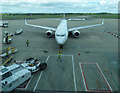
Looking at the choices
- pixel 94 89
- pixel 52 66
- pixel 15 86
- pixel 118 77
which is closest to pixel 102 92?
pixel 94 89

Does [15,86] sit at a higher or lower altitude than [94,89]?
higher

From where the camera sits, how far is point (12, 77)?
1112 cm

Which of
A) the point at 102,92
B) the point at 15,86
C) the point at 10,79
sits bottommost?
the point at 102,92

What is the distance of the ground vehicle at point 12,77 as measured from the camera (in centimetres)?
1032

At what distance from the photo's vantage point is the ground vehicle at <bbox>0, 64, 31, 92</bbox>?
33.9 ft

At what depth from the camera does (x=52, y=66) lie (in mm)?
16203

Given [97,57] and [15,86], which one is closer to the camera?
[15,86]

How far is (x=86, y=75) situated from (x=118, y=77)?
178 inches

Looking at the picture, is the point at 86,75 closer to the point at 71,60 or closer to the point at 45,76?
the point at 71,60

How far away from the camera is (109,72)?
575 inches

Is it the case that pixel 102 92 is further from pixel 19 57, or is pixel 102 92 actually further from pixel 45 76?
pixel 19 57

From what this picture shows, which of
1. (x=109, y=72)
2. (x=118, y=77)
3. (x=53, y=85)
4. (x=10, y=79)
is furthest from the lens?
(x=109, y=72)

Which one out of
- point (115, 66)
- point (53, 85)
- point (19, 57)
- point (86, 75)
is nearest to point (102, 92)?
point (86, 75)

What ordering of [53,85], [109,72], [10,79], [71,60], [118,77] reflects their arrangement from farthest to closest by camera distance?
[71,60]
[109,72]
[118,77]
[53,85]
[10,79]
